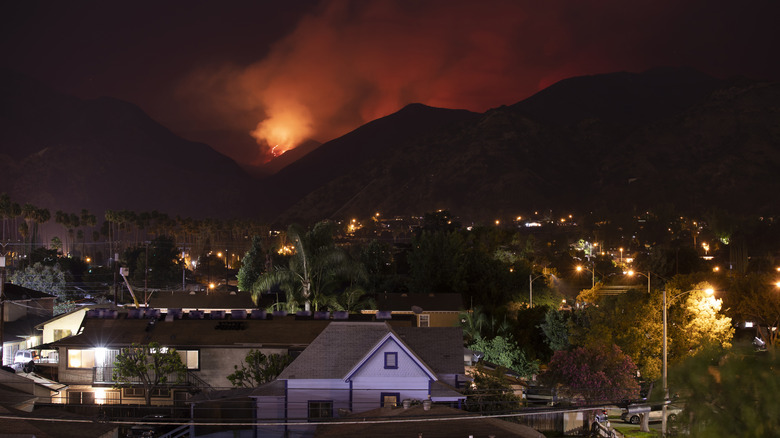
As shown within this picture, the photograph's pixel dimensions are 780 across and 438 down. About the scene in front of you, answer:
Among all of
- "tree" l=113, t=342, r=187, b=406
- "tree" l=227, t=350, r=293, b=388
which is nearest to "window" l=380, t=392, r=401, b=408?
"tree" l=227, t=350, r=293, b=388

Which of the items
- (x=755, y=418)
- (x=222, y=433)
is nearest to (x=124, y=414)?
(x=222, y=433)

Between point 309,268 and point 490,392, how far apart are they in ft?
58.5

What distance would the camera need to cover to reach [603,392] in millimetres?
35938

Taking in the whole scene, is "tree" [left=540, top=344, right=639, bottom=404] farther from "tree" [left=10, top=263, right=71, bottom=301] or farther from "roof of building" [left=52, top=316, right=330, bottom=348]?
"tree" [left=10, top=263, right=71, bottom=301]

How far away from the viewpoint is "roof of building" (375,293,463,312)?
58.7 metres

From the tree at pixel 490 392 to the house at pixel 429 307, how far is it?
1916 cm

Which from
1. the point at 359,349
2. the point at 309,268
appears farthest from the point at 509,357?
the point at 359,349

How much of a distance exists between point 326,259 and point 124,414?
16739 millimetres

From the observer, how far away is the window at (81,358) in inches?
1572

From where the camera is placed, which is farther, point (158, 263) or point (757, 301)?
point (158, 263)

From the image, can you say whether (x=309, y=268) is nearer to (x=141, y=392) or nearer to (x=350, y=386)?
(x=141, y=392)

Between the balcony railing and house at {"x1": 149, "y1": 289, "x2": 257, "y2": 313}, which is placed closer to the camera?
the balcony railing

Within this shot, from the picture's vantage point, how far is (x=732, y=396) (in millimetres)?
15945

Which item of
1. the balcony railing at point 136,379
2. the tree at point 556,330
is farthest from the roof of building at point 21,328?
the tree at point 556,330
